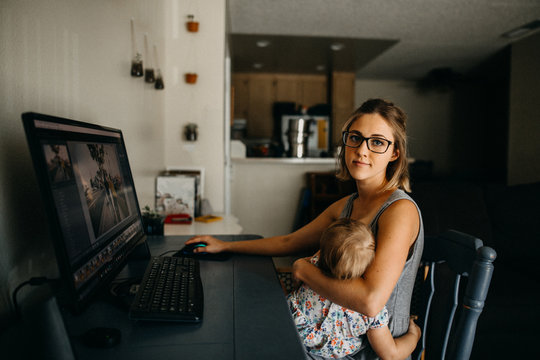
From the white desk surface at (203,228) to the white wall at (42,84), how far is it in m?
0.57

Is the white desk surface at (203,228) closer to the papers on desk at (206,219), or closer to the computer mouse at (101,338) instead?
the papers on desk at (206,219)

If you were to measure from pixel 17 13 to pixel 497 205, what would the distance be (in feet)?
9.09

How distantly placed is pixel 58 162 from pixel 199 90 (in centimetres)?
218

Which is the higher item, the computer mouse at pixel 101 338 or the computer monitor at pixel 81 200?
the computer monitor at pixel 81 200

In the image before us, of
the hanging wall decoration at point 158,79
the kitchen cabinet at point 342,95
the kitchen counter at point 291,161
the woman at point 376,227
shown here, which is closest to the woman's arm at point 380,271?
the woman at point 376,227

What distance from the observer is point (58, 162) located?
66 centimetres

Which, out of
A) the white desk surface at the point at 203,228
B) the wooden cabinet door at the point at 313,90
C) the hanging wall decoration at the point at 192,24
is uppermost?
the wooden cabinet door at the point at 313,90

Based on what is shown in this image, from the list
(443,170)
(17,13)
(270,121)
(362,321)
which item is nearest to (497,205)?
(362,321)

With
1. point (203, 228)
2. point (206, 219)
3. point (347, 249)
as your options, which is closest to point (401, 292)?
point (347, 249)

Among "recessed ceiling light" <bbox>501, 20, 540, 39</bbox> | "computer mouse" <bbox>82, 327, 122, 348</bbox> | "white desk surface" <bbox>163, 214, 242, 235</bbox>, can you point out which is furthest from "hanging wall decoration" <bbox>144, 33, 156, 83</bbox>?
"recessed ceiling light" <bbox>501, 20, 540, 39</bbox>

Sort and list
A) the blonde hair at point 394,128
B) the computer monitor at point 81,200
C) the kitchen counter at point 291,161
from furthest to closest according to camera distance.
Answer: the kitchen counter at point 291,161 < the blonde hair at point 394,128 < the computer monitor at point 81,200

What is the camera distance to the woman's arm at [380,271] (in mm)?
905

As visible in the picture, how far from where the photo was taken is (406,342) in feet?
3.49

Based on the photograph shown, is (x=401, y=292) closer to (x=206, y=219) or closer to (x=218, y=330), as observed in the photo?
(x=218, y=330)
